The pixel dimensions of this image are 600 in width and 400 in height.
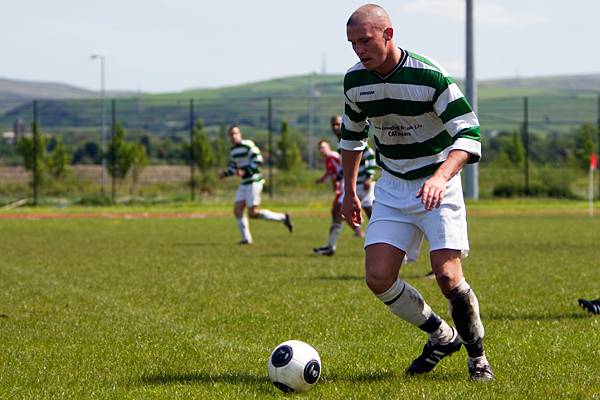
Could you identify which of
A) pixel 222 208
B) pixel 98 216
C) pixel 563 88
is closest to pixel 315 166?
pixel 222 208

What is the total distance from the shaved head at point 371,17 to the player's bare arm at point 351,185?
45.7 inches

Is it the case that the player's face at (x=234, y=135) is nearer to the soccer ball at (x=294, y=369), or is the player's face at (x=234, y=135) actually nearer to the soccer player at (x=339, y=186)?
the soccer player at (x=339, y=186)

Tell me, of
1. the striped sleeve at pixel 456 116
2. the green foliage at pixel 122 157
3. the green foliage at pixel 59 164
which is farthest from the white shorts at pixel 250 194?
the green foliage at pixel 59 164

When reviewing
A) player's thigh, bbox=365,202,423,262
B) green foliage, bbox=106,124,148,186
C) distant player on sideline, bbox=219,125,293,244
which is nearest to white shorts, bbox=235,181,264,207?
distant player on sideline, bbox=219,125,293,244

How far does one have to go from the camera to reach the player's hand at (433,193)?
6234mm

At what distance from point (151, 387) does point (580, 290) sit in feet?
22.8

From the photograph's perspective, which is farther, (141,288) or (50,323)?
(141,288)

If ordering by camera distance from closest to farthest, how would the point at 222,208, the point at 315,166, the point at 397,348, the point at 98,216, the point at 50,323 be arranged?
1. the point at 397,348
2. the point at 50,323
3. the point at 98,216
4. the point at 222,208
5. the point at 315,166

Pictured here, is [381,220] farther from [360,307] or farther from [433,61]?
[360,307]

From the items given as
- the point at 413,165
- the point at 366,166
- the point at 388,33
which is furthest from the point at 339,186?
the point at 388,33

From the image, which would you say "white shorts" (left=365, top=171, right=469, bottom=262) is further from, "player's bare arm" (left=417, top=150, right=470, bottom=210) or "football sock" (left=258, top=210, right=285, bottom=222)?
"football sock" (left=258, top=210, right=285, bottom=222)

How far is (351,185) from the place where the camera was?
742 cm

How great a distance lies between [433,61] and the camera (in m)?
6.82

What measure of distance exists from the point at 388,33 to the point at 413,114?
549 mm
